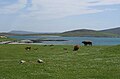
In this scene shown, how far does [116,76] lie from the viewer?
2525 cm

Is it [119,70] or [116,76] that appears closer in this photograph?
[116,76]

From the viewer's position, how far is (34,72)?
2828 cm

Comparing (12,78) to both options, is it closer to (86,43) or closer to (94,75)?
(94,75)

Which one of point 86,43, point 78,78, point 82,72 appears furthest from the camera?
point 86,43

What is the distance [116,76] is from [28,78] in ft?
25.0

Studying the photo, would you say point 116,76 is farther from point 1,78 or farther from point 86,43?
point 86,43

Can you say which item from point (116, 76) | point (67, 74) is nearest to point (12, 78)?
point (67, 74)

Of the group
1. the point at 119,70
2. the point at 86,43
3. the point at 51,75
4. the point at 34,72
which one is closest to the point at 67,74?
the point at 51,75

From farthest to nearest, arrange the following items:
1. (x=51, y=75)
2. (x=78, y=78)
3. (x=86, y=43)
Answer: (x=86, y=43) < (x=51, y=75) < (x=78, y=78)

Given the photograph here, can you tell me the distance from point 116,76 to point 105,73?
6.08 feet

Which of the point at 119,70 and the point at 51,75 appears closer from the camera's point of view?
the point at 51,75

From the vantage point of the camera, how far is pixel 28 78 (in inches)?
978

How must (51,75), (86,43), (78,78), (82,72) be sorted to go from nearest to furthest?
(78,78)
(51,75)
(82,72)
(86,43)

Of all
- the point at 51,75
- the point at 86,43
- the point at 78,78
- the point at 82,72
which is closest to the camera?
the point at 78,78
